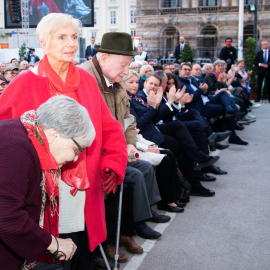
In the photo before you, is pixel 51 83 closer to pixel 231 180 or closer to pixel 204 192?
pixel 204 192

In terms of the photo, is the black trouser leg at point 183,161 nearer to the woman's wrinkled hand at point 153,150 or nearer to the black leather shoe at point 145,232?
the woman's wrinkled hand at point 153,150

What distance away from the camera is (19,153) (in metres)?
1.72

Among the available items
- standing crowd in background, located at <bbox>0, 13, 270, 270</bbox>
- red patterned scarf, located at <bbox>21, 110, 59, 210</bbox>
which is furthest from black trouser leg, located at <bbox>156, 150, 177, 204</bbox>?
red patterned scarf, located at <bbox>21, 110, 59, 210</bbox>

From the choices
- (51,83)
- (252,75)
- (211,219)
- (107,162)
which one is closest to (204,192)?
(211,219)

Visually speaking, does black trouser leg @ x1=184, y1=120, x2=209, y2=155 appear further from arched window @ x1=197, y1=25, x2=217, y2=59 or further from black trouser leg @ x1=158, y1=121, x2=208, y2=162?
arched window @ x1=197, y1=25, x2=217, y2=59

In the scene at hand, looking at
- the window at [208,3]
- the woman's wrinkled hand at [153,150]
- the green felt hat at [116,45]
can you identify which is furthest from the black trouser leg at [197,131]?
the window at [208,3]

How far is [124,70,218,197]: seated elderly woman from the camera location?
16.6 ft

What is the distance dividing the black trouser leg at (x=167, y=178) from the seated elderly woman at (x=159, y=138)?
47 centimetres

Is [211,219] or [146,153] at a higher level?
[146,153]

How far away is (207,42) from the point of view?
40.9 metres

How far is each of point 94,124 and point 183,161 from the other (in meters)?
3.09

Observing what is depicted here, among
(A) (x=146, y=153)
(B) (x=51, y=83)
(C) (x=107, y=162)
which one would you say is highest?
(B) (x=51, y=83)

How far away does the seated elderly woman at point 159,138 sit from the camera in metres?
5.07

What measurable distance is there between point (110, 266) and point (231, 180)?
10.7 ft
